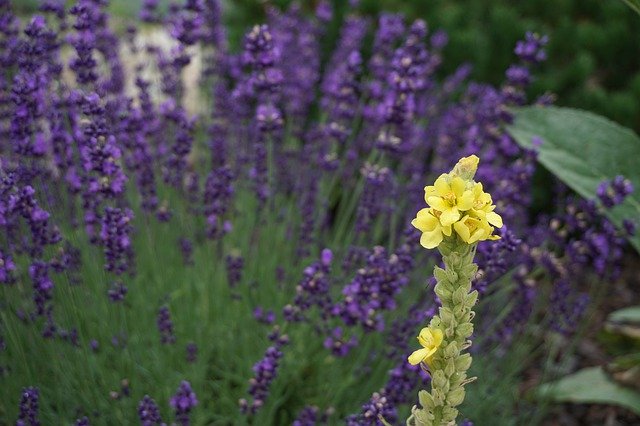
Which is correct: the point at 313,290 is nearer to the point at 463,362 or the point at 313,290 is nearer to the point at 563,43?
the point at 463,362

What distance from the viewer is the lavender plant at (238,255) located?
7.25 feet

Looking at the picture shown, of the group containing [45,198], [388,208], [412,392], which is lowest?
[412,392]

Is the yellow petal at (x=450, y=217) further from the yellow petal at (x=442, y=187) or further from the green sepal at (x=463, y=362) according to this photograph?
the green sepal at (x=463, y=362)

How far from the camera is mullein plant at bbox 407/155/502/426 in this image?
1396 millimetres

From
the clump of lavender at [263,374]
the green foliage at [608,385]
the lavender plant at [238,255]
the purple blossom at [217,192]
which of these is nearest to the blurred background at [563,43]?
the lavender plant at [238,255]

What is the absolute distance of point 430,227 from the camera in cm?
143

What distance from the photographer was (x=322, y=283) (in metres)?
2.33

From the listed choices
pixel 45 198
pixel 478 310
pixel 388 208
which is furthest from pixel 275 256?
pixel 45 198

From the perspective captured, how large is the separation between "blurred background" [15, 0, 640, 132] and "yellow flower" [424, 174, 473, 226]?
3.17 m

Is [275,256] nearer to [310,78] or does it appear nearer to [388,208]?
[388,208]

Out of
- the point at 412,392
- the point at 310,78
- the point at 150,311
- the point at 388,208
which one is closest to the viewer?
the point at 412,392

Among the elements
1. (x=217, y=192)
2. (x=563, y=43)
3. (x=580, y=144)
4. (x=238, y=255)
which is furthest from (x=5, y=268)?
(x=563, y=43)

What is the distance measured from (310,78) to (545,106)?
1.09 meters

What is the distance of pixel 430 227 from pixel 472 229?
7 cm
